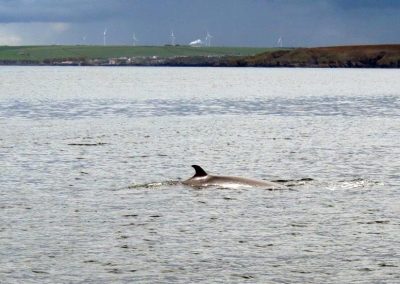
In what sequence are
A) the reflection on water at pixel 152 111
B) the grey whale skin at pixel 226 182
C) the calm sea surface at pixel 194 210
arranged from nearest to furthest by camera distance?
the calm sea surface at pixel 194 210 < the grey whale skin at pixel 226 182 < the reflection on water at pixel 152 111

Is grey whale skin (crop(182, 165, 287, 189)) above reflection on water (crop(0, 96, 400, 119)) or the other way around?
above

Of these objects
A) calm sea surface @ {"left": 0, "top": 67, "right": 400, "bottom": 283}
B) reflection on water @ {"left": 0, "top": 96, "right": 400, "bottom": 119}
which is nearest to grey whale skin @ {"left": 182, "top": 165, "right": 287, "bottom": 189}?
calm sea surface @ {"left": 0, "top": 67, "right": 400, "bottom": 283}

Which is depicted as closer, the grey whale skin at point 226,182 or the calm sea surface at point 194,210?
the calm sea surface at point 194,210

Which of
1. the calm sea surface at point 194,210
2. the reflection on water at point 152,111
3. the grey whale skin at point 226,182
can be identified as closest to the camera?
the calm sea surface at point 194,210

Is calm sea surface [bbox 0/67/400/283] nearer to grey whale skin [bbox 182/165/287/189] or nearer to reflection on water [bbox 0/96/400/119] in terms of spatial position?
grey whale skin [bbox 182/165/287/189]

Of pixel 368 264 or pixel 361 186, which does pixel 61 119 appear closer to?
pixel 361 186

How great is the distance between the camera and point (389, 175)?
42.3 meters

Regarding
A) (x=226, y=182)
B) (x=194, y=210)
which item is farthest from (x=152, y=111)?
(x=194, y=210)

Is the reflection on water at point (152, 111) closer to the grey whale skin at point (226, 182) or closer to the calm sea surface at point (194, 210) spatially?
the calm sea surface at point (194, 210)

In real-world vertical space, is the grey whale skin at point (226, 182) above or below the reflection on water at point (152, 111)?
above

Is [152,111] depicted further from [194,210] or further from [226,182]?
[194,210]

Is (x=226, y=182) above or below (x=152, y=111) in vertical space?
above

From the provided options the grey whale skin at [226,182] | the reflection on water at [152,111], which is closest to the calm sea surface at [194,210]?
the grey whale skin at [226,182]

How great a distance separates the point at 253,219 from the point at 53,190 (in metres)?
9.81
